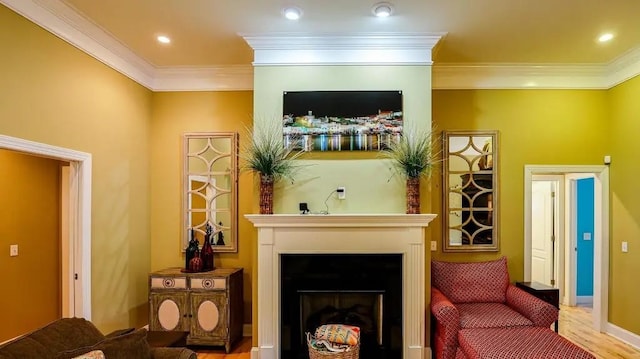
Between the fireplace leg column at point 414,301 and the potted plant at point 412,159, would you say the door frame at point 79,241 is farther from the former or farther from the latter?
the fireplace leg column at point 414,301

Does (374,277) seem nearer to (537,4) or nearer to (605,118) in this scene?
(537,4)

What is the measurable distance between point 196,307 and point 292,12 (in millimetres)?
3039

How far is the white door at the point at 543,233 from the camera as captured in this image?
237 inches

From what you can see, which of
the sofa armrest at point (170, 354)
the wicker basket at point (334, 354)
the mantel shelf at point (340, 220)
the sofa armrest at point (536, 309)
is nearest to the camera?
the sofa armrest at point (170, 354)

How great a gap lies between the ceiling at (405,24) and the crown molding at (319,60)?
4.6 inches

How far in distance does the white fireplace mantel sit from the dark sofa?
1.35 m

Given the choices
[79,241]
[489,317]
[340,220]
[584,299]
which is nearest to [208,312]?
[79,241]

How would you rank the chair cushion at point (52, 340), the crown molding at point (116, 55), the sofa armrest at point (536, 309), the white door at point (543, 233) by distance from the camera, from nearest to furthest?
the chair cushion at point (52, 340) < the crown molding at point (116, 55) < the sofa armrest at point (536, 309) < the white door at point (543, 233)

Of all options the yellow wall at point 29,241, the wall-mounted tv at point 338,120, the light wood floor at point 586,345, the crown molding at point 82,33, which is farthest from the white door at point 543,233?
the yellow wall at point 29,241

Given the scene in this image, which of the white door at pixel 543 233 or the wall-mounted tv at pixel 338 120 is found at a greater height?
the wall-mounted tv at pixel 338 120

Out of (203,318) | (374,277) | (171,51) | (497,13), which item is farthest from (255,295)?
(497,13)

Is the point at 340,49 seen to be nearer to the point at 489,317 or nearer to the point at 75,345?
the point at 489,317

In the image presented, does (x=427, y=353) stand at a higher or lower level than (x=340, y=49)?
lower

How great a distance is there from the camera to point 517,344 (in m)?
2.93
